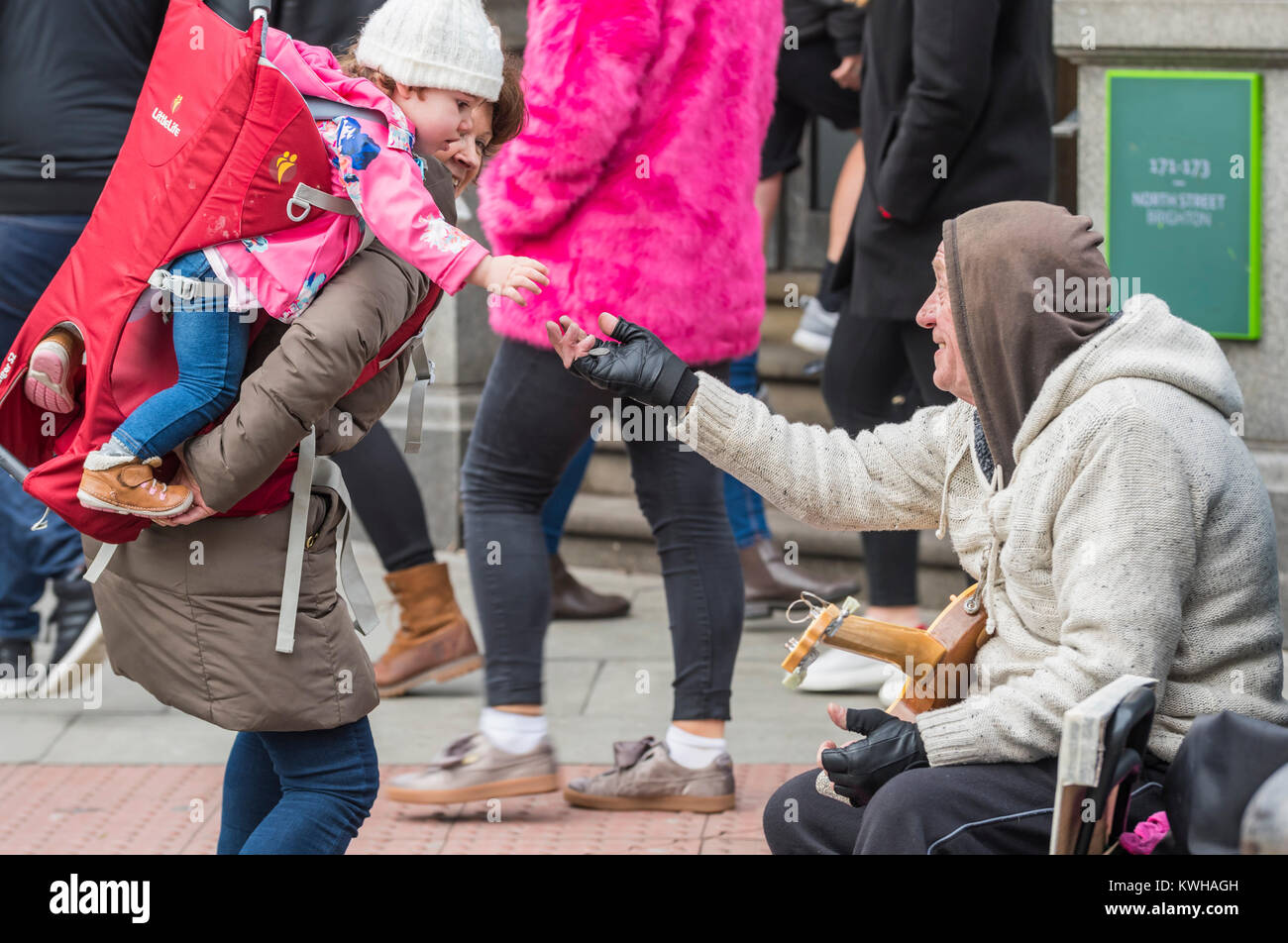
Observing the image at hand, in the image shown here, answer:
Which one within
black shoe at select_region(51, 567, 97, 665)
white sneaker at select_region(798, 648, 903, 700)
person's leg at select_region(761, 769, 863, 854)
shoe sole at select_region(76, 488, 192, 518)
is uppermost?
shoe sole at select_region(76, 488, 192, 518)

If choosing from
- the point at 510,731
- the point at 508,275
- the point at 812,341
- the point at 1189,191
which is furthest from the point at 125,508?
the point at 812,341

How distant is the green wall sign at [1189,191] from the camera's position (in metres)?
5.06

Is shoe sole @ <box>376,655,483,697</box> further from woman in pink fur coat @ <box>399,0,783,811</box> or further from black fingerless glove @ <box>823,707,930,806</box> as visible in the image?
black fingerless glove @ <box>823,707,930,806</box>

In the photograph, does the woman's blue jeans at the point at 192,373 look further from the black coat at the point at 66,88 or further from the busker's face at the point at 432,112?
the black coat at the point at 66,88

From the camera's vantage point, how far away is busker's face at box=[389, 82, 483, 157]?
274 centimetres

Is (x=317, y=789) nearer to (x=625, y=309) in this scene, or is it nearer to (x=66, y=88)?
(x=625, y=309)

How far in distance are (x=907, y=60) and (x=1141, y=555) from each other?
2.26 m

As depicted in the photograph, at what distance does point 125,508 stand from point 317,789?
0.55 metres

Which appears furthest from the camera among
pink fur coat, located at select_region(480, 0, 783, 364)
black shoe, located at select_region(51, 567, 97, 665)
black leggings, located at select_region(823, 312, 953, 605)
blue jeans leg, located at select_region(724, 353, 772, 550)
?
blue jeans leg, located at select_region(724, 353, 772, 550)

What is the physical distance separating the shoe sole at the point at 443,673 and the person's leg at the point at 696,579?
0.93 m

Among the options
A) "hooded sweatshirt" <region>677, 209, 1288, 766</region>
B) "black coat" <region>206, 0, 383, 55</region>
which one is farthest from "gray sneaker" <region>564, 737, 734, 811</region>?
"black coat" <region>206, 0, 383, 55</region>

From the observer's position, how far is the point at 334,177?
2.58m
